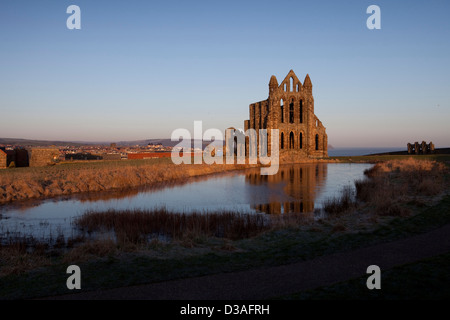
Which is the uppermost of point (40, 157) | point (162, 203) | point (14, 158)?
point (40, 157)

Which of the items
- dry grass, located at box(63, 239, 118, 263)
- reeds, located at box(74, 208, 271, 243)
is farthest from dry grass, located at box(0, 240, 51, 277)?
reeds, located at box(74, 208, 271, 243)

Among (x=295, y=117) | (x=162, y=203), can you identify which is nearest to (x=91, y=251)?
(x=162, y=203)

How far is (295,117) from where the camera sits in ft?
215

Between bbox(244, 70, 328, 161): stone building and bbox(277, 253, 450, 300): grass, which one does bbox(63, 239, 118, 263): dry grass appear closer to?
bbox(277, 253, 450, 300): grass

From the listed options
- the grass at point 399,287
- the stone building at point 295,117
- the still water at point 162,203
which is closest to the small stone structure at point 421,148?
the stone building at point 295,117

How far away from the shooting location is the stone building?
212 feet

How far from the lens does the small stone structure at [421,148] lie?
5694 cm

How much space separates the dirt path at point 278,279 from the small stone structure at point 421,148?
188ft

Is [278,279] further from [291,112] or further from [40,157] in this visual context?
[291,112]

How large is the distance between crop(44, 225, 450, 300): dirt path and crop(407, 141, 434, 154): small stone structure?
57196 millimetres

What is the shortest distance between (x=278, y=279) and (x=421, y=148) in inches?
2432
